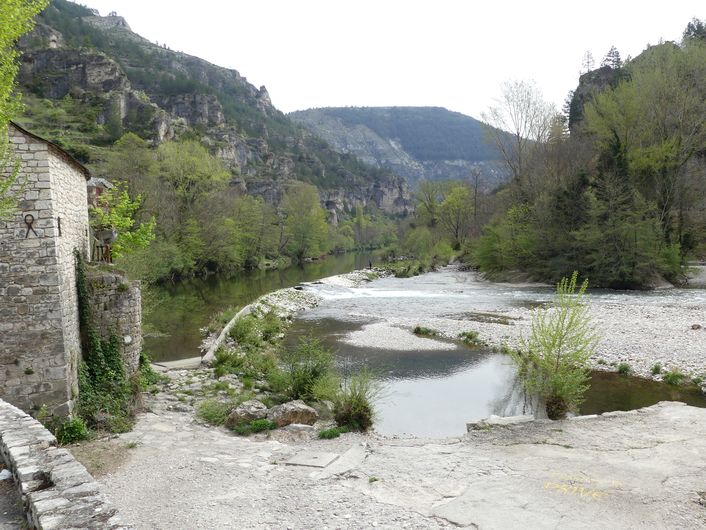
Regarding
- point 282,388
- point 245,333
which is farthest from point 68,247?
point 245,333

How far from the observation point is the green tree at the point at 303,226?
70.2m

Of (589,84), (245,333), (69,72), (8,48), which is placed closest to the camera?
(8,48)

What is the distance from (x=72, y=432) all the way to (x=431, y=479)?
245 inches

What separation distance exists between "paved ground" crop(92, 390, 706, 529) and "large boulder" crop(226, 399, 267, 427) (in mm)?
487

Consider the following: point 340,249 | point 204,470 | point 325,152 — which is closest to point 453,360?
point 204,470

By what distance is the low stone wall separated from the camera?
4.07 metres

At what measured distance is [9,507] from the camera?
4863 mm

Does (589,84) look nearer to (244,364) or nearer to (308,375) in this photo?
(244,364)

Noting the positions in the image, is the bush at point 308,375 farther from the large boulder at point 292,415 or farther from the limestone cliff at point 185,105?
the limestone cliff at point 185,105

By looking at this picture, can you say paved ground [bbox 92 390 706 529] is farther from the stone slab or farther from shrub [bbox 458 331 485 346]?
shrub [bbox 458 331 485 346]

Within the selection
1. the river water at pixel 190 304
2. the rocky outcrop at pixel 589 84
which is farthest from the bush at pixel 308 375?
the rocky outcrop at pixel 589 84

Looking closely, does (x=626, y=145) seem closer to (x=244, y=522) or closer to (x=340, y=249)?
(x=244, y=522)

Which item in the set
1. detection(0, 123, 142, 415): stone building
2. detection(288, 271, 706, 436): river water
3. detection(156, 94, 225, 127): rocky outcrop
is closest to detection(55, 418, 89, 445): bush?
detection(0, 123, 142, 415): stone building

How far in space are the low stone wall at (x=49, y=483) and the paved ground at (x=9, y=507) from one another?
119mm
